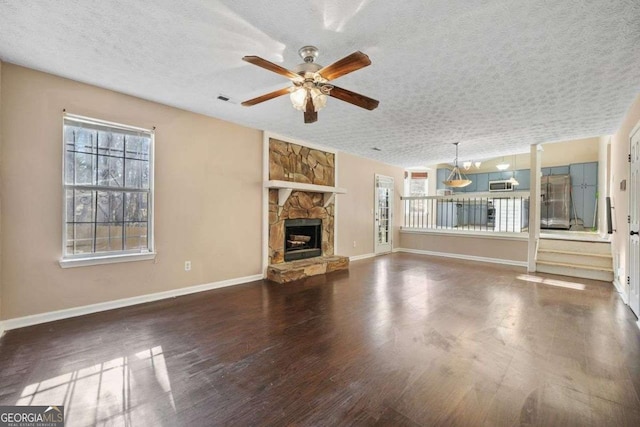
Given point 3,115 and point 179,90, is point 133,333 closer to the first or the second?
point 3,115

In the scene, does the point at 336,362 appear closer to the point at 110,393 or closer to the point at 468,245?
the point at 110,393

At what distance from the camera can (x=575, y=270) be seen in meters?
5.12

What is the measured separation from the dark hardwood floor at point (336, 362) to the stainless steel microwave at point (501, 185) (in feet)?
19.1

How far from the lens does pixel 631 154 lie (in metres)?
3.54

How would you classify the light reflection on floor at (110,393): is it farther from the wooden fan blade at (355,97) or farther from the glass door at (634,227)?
the glass door at (634,227)

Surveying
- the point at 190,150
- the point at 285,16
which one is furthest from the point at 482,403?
the point at 190,150

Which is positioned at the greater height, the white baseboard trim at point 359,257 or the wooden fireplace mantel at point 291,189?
the wooden fireplace mantel at point 291,189

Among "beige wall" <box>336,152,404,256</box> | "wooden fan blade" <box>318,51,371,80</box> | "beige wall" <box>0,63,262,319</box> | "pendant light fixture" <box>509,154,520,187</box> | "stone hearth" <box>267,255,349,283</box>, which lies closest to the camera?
"wooden fan blade" <box>318,51,371,80</box>

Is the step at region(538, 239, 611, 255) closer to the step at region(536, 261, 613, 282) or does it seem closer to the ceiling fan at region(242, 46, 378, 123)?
the step at region(536, 261, 613, 282)

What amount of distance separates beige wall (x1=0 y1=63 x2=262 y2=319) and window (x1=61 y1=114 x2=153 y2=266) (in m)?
0.11

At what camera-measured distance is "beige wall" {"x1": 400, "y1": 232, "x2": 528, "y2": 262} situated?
20.2ft

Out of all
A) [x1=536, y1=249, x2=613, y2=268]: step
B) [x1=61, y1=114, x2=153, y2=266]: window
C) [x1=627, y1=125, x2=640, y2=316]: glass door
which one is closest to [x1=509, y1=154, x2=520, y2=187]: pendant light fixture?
[x1=536, y1=249, x2=613, y2=268]: step

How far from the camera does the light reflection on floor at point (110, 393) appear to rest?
1621 millimetres

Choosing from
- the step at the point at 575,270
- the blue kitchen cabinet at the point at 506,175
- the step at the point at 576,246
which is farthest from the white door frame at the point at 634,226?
the blue kitchen cabinet at the point at 506,175
